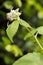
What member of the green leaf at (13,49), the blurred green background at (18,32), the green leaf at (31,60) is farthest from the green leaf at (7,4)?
the green leaf at (31,60)

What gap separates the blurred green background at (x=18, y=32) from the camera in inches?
61.7

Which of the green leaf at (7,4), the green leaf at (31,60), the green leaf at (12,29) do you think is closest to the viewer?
the green leaf at (31,60)

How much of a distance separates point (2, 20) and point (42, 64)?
1.21 m

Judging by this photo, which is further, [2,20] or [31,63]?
[2,20]

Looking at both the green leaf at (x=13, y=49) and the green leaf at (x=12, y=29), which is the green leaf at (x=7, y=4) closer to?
the green leaf at (x=13, y=49)

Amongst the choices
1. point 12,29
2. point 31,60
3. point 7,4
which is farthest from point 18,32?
point 31,60

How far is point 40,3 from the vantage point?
1.78 m

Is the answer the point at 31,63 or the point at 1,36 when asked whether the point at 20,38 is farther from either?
the point at 31,63

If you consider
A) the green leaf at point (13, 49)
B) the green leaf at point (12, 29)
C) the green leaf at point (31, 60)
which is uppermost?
the green leaf at point (13, 49)

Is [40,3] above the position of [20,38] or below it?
above

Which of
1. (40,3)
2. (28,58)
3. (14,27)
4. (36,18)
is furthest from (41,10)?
(28,58)

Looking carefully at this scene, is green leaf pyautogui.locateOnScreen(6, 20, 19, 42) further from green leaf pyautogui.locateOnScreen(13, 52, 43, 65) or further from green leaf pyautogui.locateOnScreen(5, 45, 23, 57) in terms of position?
green leaf pyautogui.locateOnScreen(5, 45, 23, 57)

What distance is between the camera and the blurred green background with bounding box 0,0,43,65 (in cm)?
157

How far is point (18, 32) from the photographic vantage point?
1.77m
